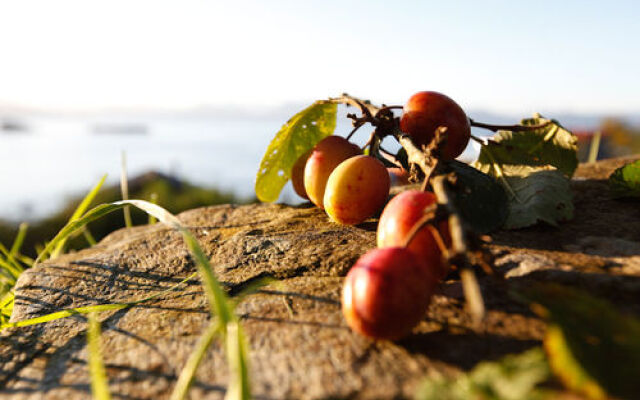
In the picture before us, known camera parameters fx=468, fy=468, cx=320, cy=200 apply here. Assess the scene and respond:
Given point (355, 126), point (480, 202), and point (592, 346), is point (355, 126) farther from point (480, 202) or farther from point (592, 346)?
point (592, 346)

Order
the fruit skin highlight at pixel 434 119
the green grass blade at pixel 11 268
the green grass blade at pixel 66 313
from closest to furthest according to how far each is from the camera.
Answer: the green grass blade at pixel 66 313 → the fruit skin highlight at pixel 434 119 → the green grass blade at pixel 11 268

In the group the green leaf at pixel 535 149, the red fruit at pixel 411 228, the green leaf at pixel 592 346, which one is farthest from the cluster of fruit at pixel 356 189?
the green leaf at pixel 592 346

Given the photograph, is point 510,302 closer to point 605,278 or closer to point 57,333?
point 605,278

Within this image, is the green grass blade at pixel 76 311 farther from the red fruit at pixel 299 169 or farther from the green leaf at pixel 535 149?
the green leaf at pixel 535 149

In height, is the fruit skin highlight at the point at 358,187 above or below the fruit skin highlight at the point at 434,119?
below

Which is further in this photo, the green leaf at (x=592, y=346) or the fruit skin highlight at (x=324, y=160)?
the fruit skin highlight at (x=324, y=160)
